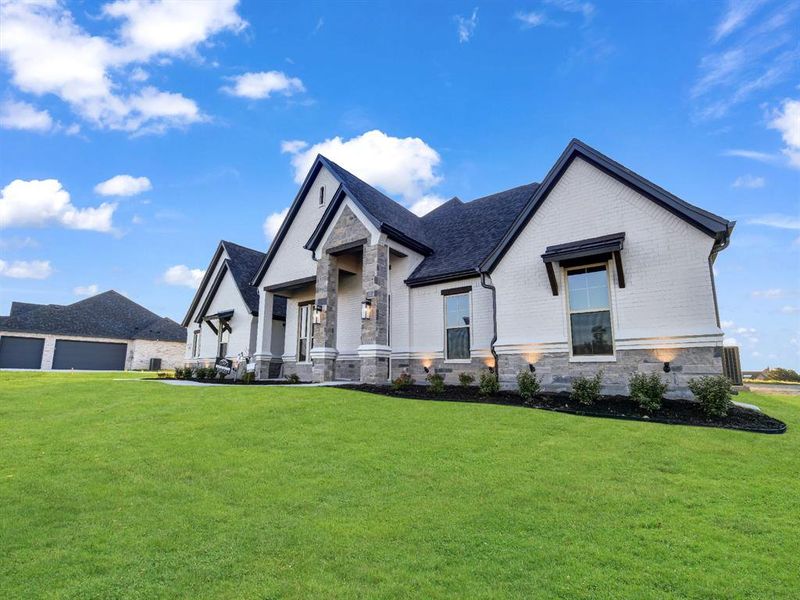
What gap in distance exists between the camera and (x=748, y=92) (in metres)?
Answer: 11.4

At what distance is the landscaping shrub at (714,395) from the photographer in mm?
7850

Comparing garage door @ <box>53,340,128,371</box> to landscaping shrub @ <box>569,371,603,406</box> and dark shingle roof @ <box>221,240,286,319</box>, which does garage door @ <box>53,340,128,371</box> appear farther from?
landscaping shrub @ <box>569,371,603,406</box>

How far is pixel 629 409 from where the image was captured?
342 inches

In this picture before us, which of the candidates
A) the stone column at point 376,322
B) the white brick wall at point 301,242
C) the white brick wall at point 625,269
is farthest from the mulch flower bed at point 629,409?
the white brick wall at point 301,242

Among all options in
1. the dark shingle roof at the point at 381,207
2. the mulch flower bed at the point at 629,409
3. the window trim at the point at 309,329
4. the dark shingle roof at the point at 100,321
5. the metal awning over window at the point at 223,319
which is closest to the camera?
the mulch flower bed at the point at 629,409

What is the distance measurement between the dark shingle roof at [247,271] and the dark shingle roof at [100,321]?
20.4m

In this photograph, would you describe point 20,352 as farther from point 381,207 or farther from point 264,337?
point 381,207

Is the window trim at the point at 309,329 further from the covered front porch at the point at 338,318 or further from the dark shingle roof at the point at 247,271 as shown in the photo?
the dark shingle roof at the point at 247,271

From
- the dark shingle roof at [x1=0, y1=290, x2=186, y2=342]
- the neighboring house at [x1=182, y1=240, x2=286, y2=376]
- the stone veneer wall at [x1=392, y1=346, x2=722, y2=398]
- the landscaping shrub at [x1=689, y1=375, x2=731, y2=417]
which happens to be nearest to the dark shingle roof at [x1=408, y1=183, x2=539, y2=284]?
the stone veneer wall at [x1=392, y1=346, x2=722, y2=398]

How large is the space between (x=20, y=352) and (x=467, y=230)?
39.0 meters

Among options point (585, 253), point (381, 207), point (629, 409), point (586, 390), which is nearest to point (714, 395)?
point (629, 409)

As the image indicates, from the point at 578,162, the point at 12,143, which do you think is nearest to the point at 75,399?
the point at 578,162

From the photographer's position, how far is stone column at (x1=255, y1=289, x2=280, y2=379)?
19.6 m

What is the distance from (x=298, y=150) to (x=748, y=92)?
2016 cm
